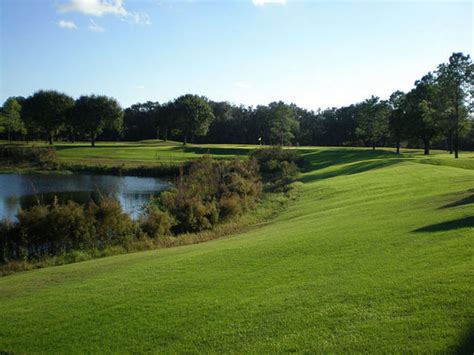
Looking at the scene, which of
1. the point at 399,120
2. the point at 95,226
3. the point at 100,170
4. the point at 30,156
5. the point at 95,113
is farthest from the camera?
the point at 95,113

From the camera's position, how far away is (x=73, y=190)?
44.5m

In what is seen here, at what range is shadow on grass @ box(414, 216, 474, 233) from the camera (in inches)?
492

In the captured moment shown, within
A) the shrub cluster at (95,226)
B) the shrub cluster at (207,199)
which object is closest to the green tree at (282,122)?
the shrub cluster at (207,199)

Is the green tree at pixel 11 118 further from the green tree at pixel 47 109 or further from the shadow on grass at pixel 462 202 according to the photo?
the shadow on grass at pixel 462 202

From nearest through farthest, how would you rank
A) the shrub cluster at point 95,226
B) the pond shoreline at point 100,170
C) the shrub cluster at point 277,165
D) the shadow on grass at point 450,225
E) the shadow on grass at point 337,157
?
1. the shadow on grass at point 450,225
2. the shrub cluster at point 95,226
3. the shrub cluster at point 277,165
4. the shadow on grass at point 337,157
5. the pond shoreline at point 100,170

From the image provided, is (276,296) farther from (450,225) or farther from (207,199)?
(207,199)

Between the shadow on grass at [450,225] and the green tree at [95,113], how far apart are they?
8322 cm

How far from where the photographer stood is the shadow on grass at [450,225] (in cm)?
Answer: 1249

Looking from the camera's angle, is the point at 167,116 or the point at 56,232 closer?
the point at 56,232

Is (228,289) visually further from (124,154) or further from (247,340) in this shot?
(124,154)

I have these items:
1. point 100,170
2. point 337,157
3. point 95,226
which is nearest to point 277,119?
point 337,157

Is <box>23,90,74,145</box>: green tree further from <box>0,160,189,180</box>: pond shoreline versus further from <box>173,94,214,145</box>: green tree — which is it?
<box>0,160,189,180</box>: pond shoreline

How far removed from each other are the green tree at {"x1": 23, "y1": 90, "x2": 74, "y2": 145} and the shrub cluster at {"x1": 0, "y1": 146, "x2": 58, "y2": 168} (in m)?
19.2

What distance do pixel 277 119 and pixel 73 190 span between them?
194 ft
